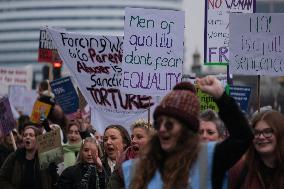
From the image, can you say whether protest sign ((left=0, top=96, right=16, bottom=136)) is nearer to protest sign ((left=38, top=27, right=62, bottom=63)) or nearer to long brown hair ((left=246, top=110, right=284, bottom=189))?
protest sign ((left=38, top=27, right=62, bottom=63))

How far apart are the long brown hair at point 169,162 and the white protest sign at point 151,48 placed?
461cm

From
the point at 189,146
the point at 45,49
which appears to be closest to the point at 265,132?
the point at 189,146

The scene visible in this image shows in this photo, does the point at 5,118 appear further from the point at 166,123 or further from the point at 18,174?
the point at 166,123

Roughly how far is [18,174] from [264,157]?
15.6 ft

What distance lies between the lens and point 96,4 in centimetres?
15350

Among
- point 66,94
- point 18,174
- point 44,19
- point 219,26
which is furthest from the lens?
point 44,19

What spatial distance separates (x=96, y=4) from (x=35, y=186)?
145m

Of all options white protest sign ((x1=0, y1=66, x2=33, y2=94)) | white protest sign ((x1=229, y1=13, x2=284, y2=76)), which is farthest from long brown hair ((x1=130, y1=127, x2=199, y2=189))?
white protest sign ((x1=0, y1=66, x2=33, y2=94))

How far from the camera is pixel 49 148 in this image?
965 cm

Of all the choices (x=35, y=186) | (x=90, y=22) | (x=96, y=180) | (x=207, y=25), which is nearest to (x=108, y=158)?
(x=96, y=180)

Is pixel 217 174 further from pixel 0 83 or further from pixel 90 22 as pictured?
pixel 90 22

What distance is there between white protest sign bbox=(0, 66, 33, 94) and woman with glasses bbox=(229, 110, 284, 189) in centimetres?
1769

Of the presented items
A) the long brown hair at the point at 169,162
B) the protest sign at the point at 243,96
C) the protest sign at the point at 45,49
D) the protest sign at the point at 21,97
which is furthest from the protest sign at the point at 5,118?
the protest sign at the point at 21,97

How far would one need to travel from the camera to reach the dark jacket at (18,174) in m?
9.66
